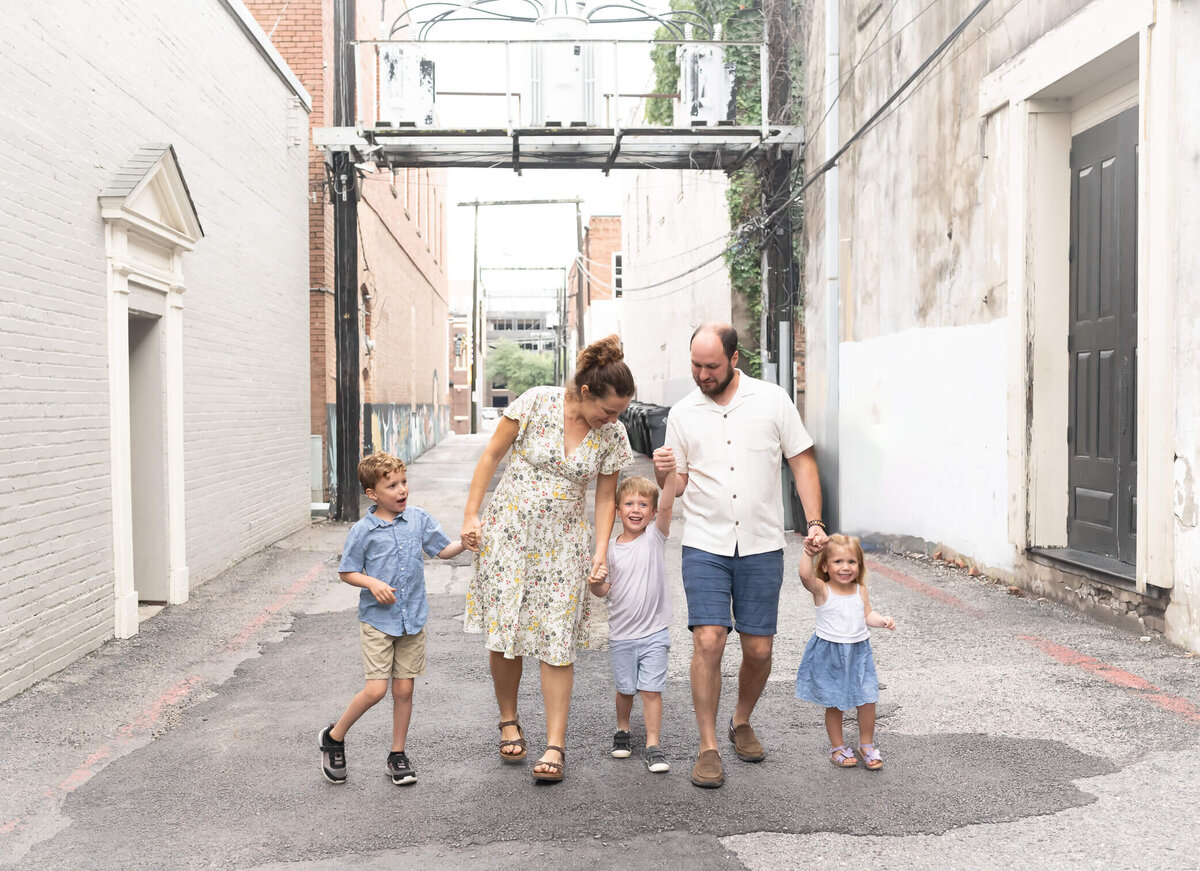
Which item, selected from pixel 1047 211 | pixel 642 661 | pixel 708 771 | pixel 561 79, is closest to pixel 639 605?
pixel 642 661

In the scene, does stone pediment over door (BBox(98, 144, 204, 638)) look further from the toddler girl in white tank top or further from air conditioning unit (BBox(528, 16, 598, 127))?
air conditioning unit (BBox(528, 16, 598, 127))

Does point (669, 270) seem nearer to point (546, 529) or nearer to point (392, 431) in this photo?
point (392, 431)

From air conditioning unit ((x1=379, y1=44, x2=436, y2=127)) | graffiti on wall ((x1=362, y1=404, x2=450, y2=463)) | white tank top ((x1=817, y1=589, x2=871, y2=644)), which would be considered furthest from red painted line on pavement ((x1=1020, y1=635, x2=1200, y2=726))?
graffiti on wall ((x1=362, y1=404, x2=450, y2=463))

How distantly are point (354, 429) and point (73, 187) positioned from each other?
816 centimetres

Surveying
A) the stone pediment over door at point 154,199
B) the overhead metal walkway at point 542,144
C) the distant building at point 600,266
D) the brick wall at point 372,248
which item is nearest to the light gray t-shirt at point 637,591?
the stone pediment over door at point 154,199

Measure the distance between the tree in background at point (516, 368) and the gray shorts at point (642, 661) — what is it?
3282 inches

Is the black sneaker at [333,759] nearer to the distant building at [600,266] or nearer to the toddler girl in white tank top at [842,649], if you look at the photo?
the toddler girl in white tank top at [842,649]

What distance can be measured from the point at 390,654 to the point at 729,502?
1497 mm

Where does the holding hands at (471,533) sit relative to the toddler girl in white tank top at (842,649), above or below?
above

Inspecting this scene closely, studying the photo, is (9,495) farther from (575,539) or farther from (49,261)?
(575,539)

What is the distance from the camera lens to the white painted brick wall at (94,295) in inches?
237

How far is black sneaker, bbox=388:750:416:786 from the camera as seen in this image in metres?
4.30

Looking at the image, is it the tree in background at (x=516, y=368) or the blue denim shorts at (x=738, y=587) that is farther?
the tree in background at (x=516, y=368)

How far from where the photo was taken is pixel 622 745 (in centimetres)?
464
